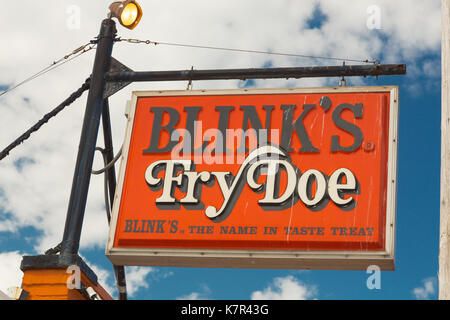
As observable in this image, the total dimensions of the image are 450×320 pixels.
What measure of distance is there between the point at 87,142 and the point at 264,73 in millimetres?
2416

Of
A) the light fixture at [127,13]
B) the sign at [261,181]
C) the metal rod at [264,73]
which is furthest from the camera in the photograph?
the light fixture at [127,13]

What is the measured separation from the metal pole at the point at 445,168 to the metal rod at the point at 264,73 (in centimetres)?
198

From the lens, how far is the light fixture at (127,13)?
10.3 meters

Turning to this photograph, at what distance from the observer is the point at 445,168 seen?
6414 millimetres

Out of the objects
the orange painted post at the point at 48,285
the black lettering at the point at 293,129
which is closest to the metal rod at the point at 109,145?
the orange painted post at the point at 48,285

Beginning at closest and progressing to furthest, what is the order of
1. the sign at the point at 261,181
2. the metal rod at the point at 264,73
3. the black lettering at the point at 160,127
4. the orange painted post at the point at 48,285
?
the sign at the point at 261,181 < the orange painted post at the point at 48,285 < the black lettering at the point at 160,127 < the metal rod at the point at 264,73

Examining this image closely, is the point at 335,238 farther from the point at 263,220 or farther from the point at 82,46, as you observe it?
the point at 82,46

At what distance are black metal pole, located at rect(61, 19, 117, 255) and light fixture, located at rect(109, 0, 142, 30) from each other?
0.48 feet

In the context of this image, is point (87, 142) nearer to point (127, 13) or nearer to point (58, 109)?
point (58, 109)

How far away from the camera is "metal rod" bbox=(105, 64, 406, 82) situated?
9.24 meters

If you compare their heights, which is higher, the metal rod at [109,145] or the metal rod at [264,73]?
the metal rod at [264,73]

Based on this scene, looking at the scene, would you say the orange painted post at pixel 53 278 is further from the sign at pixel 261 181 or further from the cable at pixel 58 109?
the cable at pixel 58 109
